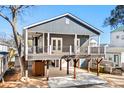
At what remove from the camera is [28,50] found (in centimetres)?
1161

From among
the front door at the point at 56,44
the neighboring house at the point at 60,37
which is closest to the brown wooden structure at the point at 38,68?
the neighboring house at the point at 60,37

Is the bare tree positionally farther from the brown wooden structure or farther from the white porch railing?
the white porch railing

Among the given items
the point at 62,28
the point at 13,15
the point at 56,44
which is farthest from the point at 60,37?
the point at 13,15

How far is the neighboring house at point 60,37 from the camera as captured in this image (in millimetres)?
11641

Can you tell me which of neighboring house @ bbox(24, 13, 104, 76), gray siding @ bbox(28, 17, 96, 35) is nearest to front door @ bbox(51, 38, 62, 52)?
neighboring house @ bbox(24, 13, 104, 76)

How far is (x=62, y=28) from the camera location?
1227 centimetres

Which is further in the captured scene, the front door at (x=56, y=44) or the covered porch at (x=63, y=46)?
the front door at (x=56, y=44)

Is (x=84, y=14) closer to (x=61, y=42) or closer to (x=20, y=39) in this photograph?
(x=61, y=42)

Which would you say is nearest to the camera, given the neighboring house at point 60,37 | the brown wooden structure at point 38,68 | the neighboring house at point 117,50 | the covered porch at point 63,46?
the neighboring house at point 60,37

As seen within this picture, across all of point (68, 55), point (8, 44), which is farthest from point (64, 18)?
point (8, 44)

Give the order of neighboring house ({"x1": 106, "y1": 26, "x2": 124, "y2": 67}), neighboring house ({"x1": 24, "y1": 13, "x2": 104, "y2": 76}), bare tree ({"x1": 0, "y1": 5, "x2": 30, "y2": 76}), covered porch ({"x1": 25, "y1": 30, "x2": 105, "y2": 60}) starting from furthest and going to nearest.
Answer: neighboring house ({"x1": 106, "y1": 26, "x2": 124, "y2": 67}) < covered porch ({"x1": 25, "y1": 30, "x2": 105, "y2": 60}) < neighboring house ({"x1": 24, "y1": 13, "x2": 104, "y2": 76}) < bare tree ({"x1": 0, "y1": 5, "x2": 30, "y2": 76})

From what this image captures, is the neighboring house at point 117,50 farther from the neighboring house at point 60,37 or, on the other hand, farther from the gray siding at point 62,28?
the gray siding at point 62,28

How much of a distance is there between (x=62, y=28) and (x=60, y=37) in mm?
835

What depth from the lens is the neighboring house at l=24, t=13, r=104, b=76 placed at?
458 inches
